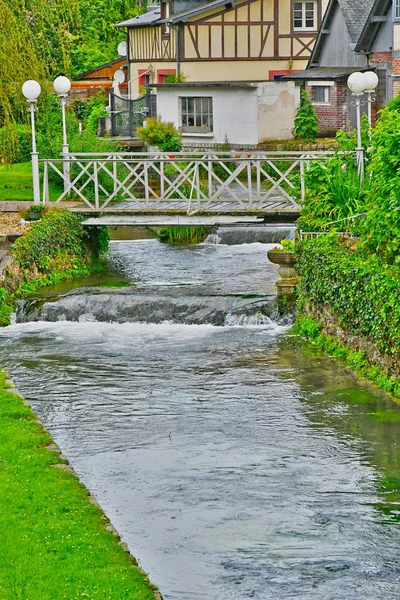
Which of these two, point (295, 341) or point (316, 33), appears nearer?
point (295, 341)

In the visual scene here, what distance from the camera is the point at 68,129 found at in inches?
1212

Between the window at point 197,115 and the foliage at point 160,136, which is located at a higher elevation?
the window at point 197,115

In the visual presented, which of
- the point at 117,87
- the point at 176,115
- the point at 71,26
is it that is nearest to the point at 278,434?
the point at 71,26

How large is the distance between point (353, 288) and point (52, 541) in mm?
7955

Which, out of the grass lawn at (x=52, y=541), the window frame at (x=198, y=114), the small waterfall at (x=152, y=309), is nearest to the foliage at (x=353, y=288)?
the small waterfall at (x=152, y=309)

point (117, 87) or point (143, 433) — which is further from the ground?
point (117, 87)

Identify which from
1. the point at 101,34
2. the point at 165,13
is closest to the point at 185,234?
the point at 165,13

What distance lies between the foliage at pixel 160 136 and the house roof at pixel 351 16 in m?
7.53

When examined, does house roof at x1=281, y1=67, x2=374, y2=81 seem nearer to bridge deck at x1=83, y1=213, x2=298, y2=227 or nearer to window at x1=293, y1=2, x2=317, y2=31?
window at x1=293, y1=2, x2=317, y2=31

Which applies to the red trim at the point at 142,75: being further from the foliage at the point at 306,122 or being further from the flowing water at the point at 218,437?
the flowing water at the point at 218,437

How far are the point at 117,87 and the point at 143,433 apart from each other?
37.7 metres

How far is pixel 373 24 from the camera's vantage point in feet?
116

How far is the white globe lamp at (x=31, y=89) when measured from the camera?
77.6ft

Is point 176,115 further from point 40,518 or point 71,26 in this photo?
point 40,518
